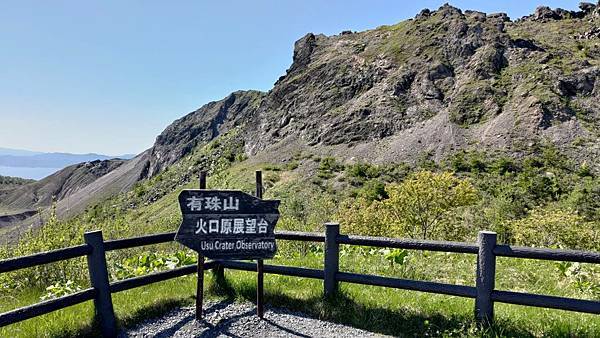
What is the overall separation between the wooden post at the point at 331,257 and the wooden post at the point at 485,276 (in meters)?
1.95

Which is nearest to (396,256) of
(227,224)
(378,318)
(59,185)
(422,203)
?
(378,318)

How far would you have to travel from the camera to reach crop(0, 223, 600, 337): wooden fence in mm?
5254

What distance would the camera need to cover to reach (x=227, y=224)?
20.7ft

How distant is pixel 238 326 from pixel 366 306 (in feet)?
5.89

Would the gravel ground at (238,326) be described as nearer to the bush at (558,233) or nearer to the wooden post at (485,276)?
the wooden post at (485,276)

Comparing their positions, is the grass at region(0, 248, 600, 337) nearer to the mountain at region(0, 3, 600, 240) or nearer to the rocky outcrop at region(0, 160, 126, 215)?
the mountain at region(0, 3, 600, 240)

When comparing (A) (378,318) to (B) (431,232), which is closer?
(A) (378,318)

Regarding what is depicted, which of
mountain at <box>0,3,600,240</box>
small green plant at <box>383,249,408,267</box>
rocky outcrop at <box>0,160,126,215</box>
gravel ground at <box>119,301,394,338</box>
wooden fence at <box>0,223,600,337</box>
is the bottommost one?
rocky outcrop at <box>0,160,126,215</box>

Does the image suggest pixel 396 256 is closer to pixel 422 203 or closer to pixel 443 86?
pixel 422 203

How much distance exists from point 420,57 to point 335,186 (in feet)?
106

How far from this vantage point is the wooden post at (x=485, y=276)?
5.65 meters

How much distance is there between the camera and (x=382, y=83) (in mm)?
71562

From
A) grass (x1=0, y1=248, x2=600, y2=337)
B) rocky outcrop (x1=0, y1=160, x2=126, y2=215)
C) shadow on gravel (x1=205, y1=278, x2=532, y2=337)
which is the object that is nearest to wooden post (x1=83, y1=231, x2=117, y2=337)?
grass (x1=0, y1=248, x2=600, y2=337)

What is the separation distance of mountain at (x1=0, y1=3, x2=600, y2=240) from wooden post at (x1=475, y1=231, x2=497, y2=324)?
46.0m
